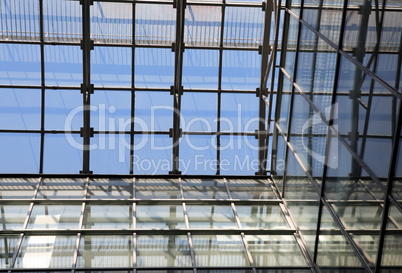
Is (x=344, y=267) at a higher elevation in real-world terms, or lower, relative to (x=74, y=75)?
lower

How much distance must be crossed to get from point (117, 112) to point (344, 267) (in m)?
8.78

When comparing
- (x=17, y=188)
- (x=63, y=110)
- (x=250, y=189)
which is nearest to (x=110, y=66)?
(x=63, y=110)

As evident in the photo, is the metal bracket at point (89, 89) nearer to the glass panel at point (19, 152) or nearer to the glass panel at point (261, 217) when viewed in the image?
the glass panel at point (19, 152)

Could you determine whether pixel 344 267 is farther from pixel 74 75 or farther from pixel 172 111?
pixel 74 75

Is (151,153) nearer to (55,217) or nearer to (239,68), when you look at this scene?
(239,68)

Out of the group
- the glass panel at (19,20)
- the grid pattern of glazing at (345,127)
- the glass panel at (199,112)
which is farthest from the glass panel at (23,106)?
the grid pattern of glazing at (345,127)

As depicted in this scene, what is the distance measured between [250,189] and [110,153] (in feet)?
15.1

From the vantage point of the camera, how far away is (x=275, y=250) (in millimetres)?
13938

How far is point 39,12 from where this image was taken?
17.3 m

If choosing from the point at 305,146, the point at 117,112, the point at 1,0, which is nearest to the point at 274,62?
the point at 305,146

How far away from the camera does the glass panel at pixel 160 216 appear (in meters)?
14.8

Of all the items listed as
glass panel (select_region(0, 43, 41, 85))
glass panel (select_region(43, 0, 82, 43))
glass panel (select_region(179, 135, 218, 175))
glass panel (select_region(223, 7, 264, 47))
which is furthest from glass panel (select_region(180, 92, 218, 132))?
glass panel (select_region(0, 43, 41, 85))

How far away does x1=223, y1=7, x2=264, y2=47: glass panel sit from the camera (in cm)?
1788

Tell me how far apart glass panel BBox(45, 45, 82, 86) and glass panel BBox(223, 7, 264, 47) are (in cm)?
403
